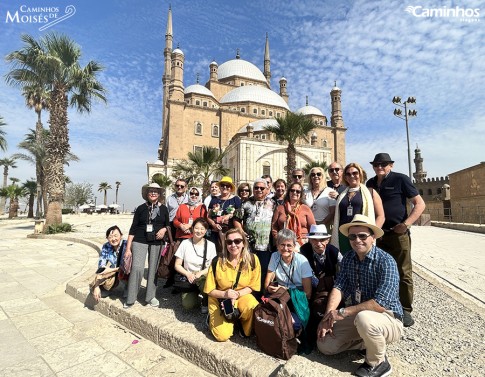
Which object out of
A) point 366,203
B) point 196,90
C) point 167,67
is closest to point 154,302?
point 366,203

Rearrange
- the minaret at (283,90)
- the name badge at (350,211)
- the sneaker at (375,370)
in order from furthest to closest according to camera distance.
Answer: the minaret at (283,90)
the name badge at (350,211)
the sneaker at (375,370)

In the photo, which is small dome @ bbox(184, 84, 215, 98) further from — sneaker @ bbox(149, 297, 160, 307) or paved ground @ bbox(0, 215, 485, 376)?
sneaker @ bbox(149, 297, 160, 307)

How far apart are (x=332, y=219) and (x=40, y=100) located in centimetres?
3274

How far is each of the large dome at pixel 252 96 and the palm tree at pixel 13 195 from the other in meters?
32.7

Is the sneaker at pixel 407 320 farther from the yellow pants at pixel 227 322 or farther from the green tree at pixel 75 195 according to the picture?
the green tree at pixel 75 195

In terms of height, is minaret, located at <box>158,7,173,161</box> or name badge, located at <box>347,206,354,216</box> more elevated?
minaret, located at <box>158,7,173,161</box>

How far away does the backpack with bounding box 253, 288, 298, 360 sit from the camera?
7.66 feet

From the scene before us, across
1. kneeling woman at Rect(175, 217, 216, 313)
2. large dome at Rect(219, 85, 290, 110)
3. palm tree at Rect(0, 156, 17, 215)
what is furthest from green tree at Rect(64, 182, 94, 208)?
kneeling woman at Rect(175, 217, 216, 313)

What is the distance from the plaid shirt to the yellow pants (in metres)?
0.93

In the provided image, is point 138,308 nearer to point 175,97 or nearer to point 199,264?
point 199,264

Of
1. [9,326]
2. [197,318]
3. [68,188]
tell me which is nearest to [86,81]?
[9,326]

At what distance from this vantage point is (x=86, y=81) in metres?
13.6

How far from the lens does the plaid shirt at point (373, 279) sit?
217 cm

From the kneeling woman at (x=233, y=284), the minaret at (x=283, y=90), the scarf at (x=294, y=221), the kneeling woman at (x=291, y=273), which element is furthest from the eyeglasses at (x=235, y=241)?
the minaret at (x=283, y=90)
